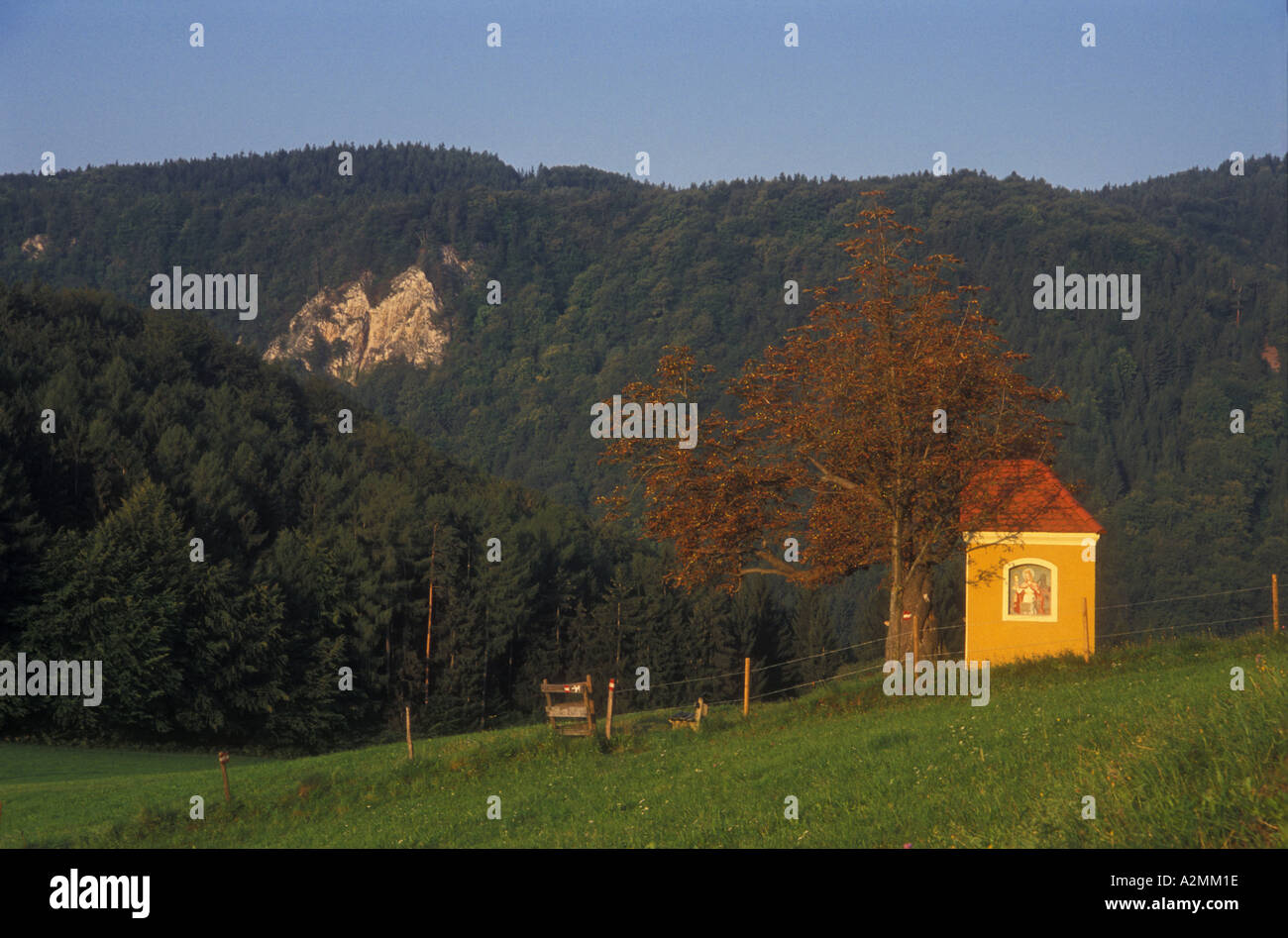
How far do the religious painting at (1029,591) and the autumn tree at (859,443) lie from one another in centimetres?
217

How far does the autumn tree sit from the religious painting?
7.13 ft

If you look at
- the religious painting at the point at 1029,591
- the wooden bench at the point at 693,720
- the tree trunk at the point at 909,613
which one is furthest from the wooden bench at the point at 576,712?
the religious painting at the point at 1029,591

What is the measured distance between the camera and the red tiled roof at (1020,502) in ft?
92.6

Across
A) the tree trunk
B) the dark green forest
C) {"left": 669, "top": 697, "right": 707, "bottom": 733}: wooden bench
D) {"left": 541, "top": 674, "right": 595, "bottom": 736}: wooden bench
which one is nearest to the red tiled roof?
the dark green forest

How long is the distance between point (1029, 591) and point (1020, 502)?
2.36 m

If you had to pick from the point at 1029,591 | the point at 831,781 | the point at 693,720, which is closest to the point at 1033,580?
the point at 1029,591

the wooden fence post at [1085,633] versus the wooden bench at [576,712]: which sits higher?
the wooden fence post at [1085,633]

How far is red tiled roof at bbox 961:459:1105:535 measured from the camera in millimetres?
28234

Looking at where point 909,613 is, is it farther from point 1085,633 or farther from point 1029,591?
point 1085,633

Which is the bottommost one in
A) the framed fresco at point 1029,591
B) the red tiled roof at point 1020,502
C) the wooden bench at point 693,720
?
the wooden bench at point 693,720

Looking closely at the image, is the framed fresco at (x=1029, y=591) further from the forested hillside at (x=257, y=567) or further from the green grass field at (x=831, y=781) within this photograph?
the forested hillside at (x=257, y=567)

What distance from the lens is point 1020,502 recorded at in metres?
29.7
